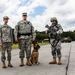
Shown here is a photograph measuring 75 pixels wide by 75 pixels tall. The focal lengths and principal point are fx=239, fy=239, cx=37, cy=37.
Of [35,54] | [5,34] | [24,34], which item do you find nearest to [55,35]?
[35,54]

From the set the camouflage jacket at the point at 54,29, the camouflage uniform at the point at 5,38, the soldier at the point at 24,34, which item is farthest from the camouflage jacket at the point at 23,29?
the camouflage jacket at the point at 54,29

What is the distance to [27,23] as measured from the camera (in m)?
8.90

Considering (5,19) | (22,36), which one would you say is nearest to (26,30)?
(22,36)

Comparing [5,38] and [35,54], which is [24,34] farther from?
[35,54]

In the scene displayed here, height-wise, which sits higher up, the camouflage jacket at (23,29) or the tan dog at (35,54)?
the camouflage jacket at (23,29)

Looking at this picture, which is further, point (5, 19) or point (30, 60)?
point (30, 60)

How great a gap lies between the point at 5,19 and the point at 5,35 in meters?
0.59

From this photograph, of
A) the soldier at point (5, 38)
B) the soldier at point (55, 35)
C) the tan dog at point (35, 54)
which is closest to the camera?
the soldier at point (5, 38)

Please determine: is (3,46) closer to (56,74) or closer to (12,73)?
(12,73)

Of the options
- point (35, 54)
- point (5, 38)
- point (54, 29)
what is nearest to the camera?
point (5, 38)

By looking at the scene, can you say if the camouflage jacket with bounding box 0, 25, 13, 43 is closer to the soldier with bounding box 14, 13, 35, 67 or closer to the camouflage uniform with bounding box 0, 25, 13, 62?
the camouflage uniform with bounding box 0, 25, 13, 62

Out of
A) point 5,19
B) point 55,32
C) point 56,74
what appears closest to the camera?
point 56,74

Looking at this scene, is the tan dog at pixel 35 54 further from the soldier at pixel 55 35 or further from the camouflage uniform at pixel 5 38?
the camouflage uniform at pixel 5 38

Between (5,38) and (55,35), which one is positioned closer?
(5,38)
